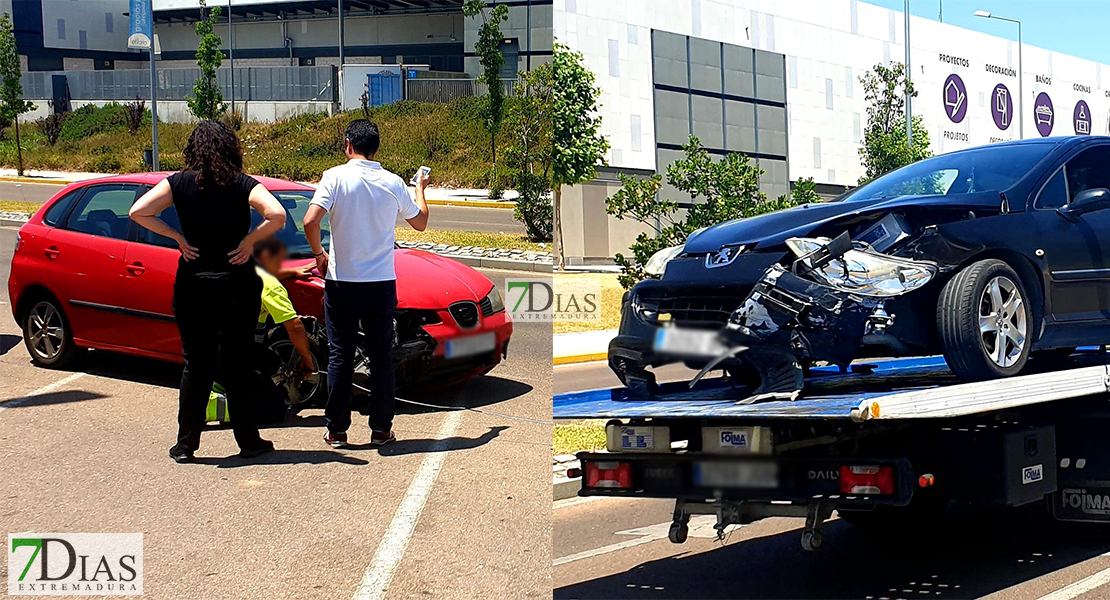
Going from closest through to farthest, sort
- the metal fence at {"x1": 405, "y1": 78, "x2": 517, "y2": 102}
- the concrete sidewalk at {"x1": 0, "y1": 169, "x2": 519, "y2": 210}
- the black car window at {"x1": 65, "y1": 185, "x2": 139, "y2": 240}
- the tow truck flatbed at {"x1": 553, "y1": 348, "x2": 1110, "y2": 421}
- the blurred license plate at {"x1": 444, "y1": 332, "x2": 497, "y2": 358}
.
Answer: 1. the blurred license plate at {"x1": 444, "y1": 332, "x2": 497, "y2": 358}
2. the concrete sidewalk at {"x1": 0, "y1": 169, "x2": 519, "y2": 210}
3. the tow truck flatbed at {"x1": 553, "y1": 348, "x2": 1110, "y2": 421}
4. the metal fence at {"x1": 405, "y1": 78, "x2": 517, "y2": 102}
5. the black car window at {"x1": 65, "y1": 185, "x2": 139, "y2": 240}

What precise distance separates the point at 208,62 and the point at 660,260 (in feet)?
7.99

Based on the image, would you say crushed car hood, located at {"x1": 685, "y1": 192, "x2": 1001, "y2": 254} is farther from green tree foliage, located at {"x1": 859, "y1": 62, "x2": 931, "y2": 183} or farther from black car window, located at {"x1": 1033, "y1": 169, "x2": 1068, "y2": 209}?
green tree foliage, located at {"x1": 859, "y1": 62, "x2": 931, "y2": 183}

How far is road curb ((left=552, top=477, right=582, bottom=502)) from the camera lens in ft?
11.9

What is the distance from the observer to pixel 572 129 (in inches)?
66.1

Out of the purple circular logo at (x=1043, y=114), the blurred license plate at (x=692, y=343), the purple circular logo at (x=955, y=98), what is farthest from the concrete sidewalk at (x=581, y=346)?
the purple circular logo at (x=1043, y=114)

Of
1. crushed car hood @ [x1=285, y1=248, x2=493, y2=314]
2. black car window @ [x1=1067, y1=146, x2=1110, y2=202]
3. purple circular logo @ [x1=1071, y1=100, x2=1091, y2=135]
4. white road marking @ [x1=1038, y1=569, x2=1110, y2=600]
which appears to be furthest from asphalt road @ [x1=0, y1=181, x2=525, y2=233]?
purple circular logo @ [x1=1071, y1=100, x2=1091, y2=135]

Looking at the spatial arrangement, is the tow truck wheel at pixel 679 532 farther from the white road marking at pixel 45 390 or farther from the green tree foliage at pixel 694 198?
the white road marking at pixel 45 390

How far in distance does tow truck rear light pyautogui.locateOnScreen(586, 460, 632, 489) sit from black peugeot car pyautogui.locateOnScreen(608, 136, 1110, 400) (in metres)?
0.73

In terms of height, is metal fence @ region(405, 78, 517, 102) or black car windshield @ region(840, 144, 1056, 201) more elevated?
metal fence @ region(405, 78, 517, 102)

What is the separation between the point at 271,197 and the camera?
136 centimetres

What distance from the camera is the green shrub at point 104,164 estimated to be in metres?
3.87

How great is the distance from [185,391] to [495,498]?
173cm

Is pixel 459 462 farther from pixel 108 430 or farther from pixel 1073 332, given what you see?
pixel 1073 332

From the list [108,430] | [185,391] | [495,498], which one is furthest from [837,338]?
[108,430]
